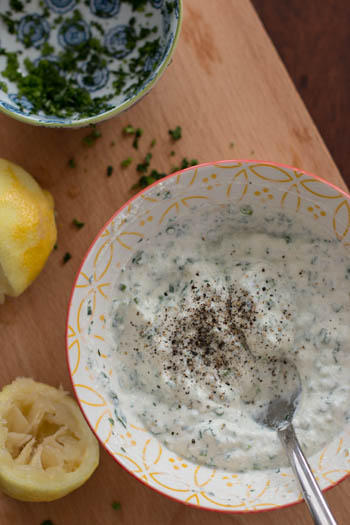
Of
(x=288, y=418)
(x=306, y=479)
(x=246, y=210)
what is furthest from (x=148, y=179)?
(x=306, y=479)

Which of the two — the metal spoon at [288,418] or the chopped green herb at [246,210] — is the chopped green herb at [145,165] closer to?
the chopped green herb at [246,210]

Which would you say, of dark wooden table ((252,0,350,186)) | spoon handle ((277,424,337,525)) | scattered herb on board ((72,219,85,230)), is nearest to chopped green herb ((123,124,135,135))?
scattered herb on board ((72,219,85,230))

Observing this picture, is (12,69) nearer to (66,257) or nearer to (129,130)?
(129,130)

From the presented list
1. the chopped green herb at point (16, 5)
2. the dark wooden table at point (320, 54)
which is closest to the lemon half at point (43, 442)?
the chopped green herb at point (16, 5)

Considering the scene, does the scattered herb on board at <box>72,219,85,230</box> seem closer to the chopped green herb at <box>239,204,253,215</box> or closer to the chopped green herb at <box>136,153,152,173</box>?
the chopped green herb at <box>136,153,152,173</box>

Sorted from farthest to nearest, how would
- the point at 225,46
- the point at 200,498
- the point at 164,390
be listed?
1. the point at 225,46
2. the point at 164,390
3. the point at 200,498

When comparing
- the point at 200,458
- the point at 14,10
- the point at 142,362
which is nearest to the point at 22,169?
the point at 14,10

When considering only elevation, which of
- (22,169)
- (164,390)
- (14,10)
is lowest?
(164,390)

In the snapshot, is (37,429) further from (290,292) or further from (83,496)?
(290,292)
